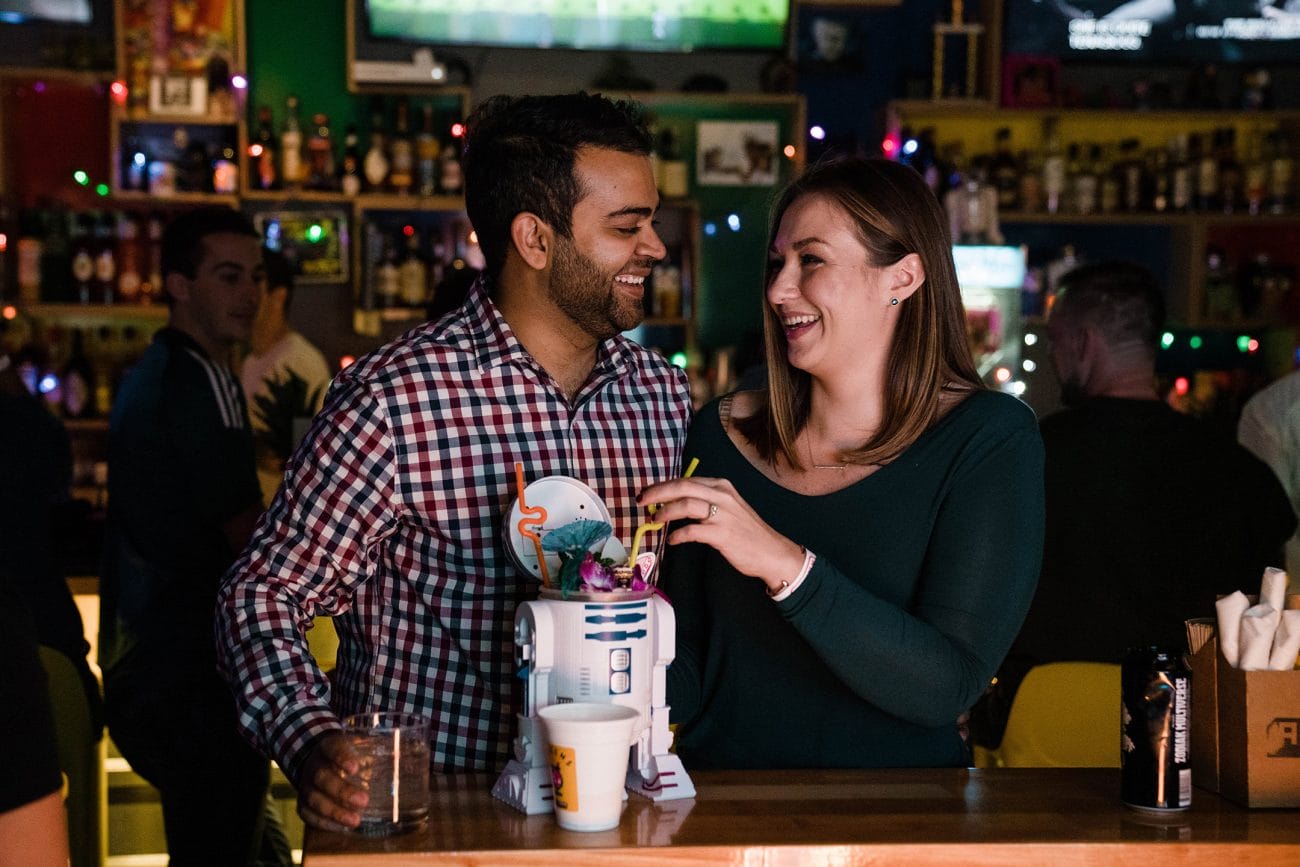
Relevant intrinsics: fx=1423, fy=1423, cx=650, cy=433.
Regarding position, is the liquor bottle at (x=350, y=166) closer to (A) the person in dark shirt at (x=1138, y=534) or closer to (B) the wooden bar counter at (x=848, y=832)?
(A) the person in dark shirt at (x=1138, y=534)

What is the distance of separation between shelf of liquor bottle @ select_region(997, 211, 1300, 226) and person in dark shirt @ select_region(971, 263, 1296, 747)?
100 inches

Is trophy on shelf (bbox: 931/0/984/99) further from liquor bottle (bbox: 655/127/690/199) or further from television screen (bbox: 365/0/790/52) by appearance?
liquor bottle (bbox: 655/127/690/199)

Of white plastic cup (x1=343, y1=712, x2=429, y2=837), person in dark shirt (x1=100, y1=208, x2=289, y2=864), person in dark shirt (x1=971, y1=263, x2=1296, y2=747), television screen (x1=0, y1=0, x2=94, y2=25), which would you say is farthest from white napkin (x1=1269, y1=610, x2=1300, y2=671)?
television screen (x1=0, y1=0, x2=94, y2=25)

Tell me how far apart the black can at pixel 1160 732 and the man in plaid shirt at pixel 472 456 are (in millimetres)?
694

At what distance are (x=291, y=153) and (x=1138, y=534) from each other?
3.61 metres

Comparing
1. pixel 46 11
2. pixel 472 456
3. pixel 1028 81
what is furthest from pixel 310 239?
pixel 472 456

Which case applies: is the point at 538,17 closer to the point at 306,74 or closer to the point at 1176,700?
the point at 306,74

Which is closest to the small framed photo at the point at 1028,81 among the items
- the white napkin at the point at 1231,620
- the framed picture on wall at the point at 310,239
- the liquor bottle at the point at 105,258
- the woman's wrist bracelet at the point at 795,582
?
the framed picture on wall at the point at 310,239

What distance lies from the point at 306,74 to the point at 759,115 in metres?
1.77

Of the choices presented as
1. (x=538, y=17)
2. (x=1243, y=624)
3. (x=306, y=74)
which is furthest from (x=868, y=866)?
(x=306, y=74)

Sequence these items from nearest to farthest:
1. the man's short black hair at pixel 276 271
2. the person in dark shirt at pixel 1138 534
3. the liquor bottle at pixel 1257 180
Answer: the person in dark shirt at pixel 1138 534
the man's short black hair at pixel 276 271
the liquor bottle at pixel 1257 180

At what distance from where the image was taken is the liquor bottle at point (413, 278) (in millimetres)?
5422

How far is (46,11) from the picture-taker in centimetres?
520

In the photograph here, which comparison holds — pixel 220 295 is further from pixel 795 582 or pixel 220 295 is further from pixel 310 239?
pixel 795 582
